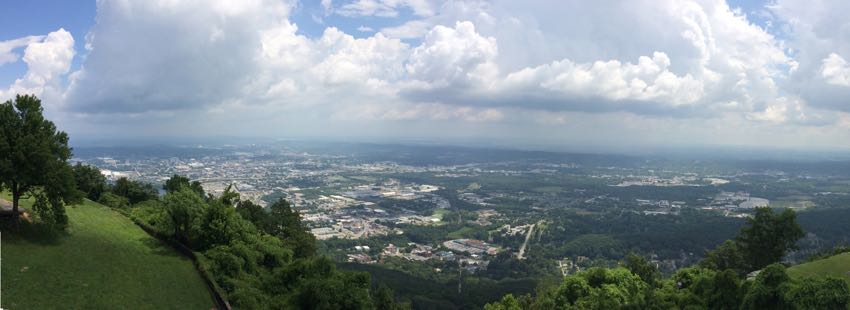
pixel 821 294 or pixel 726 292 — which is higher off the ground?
pixel 821 294

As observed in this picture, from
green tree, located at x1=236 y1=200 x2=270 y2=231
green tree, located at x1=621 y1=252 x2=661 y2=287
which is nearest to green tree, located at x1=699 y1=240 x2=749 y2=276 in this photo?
green tree, located at x1=621 y1=252 x2=661 y2=287

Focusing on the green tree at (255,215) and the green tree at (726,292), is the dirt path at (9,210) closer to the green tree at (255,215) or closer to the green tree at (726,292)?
the green tree at (255,215)

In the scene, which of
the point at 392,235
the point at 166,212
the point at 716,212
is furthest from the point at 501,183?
the point at 166,212

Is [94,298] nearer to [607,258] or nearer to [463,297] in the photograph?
[463,297]

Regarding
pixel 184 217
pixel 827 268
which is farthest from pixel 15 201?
pixel 827 268

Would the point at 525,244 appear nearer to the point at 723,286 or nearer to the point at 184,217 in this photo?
the point at 723,286

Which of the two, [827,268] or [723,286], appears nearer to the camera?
[723,286]

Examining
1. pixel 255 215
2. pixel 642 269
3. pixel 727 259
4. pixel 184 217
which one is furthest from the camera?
pixel 255 215
